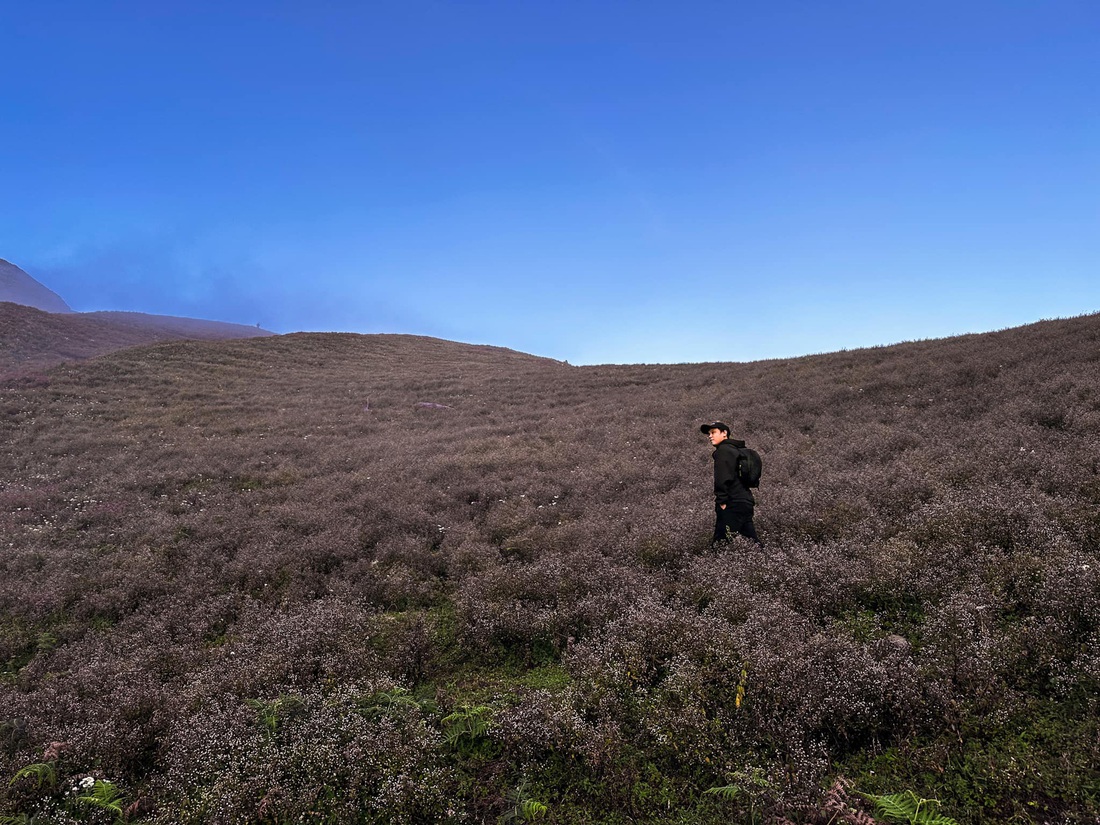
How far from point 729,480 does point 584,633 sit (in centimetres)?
370

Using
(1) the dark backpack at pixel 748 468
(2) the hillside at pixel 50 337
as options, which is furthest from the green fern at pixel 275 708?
(2) the hillside at pixel 50 337

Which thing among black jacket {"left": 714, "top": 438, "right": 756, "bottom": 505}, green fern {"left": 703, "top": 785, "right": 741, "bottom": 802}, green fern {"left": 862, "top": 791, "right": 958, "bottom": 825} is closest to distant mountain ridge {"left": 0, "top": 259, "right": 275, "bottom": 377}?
black jacket {"left": 714, "top": 438, "right": 756, "bottom": 505}

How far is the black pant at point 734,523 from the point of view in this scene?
8930 mm

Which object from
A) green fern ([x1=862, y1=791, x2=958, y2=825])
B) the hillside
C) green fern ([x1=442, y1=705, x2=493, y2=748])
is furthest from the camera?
the hillside

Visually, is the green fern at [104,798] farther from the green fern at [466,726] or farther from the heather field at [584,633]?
the green fern at [466,726]

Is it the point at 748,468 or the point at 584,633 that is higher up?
the point at 748,468

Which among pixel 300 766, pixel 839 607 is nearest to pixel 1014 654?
pixel 839 607

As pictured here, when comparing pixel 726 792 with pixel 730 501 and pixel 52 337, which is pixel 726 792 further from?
pixel 52 337

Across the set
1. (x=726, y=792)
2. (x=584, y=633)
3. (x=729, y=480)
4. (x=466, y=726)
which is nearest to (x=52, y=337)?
(x=584, y=633)

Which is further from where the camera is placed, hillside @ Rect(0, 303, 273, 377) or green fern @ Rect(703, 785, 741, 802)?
hillside @ Rect(0, 303, 273, 377)

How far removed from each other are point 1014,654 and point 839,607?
1.83 m

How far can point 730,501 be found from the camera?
9.05 m

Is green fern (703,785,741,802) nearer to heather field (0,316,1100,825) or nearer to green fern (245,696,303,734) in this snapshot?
heather field (0,316,1100,825)

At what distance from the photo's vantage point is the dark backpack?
9.01 meters
